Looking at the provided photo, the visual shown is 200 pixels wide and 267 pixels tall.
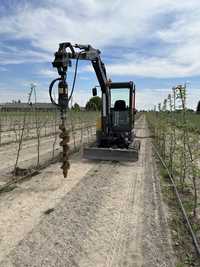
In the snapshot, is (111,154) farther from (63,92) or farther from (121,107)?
(63,92)

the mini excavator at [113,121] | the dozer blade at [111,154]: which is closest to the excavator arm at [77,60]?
the mini excavator at [113,121]

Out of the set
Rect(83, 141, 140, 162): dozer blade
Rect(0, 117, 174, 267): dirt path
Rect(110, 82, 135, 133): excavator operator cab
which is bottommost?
Rect(0, 117, 174, 267): dirt path

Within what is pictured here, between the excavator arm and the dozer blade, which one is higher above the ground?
the excavator arm

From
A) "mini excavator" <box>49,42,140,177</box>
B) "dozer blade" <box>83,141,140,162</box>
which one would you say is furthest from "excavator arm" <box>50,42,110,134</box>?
"dozer blade" <box>83,141,140,162</box>

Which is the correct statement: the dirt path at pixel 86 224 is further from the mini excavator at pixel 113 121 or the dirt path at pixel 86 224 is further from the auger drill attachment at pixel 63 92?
the mini excavator at pixel 113 121

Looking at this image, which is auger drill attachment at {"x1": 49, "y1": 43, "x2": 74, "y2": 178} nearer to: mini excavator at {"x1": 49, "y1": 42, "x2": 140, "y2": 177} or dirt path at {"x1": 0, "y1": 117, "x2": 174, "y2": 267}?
dirt path at {"x1": 0, "y1": 117, "x2": 174, "y2": 267}

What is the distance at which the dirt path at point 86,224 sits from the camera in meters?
3.87

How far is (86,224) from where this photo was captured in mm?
4914

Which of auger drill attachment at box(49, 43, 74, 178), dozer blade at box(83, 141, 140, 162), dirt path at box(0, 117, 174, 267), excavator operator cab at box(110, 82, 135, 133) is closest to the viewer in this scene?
dirt path at box(0, 117, 174, 267)

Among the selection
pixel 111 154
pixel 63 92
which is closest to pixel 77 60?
pixel 63 92

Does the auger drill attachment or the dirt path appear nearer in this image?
the dirt path

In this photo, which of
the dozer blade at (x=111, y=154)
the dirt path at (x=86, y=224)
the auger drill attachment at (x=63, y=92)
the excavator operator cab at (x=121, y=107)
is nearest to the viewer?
the dirt path at (x=86, y=224)

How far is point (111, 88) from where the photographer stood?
11.5 meters

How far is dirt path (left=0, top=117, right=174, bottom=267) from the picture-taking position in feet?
12.7
